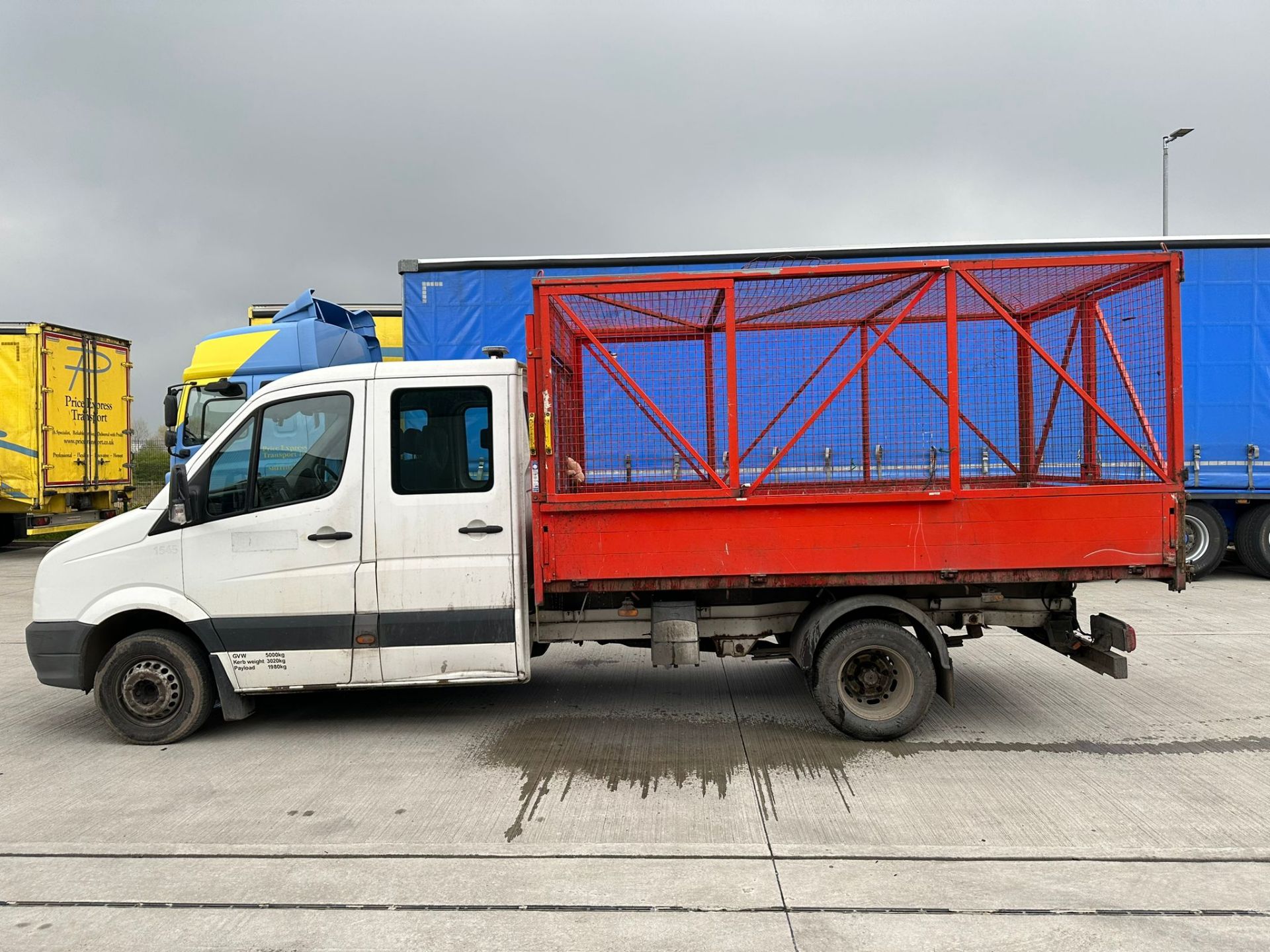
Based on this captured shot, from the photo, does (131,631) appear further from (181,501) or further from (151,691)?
(181,501)

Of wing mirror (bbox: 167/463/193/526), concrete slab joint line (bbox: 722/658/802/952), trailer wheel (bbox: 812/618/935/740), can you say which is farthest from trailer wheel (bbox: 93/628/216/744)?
trailer wheel (bbox: 812/618/935/740)

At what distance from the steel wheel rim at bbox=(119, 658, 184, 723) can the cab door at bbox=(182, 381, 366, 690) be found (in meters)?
0.48

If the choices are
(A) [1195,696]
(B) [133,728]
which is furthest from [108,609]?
(A) [1195,696]

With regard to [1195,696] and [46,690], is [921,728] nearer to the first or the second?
[1195,696]


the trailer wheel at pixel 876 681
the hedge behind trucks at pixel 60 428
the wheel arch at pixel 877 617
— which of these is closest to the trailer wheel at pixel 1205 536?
the wheel arch at pixel 877 617

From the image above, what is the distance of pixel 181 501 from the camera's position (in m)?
4.88

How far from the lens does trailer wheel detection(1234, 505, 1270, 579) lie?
10500 millimetres

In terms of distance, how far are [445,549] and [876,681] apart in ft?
9.06

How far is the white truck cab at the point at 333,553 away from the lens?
4891 millimetres

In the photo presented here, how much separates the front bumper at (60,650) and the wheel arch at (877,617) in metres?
4.39

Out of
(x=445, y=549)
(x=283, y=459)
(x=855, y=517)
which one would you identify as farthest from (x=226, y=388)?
(x=855, y=517)

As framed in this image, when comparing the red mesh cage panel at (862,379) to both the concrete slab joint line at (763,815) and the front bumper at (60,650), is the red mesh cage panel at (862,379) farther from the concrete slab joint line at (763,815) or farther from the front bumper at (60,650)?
the front bumper at (60,650)

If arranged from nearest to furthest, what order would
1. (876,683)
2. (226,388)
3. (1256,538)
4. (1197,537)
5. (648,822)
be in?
(648,822) < (876,683) < (226,388) < (1256,538) < (1197,537)

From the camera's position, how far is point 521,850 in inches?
145
